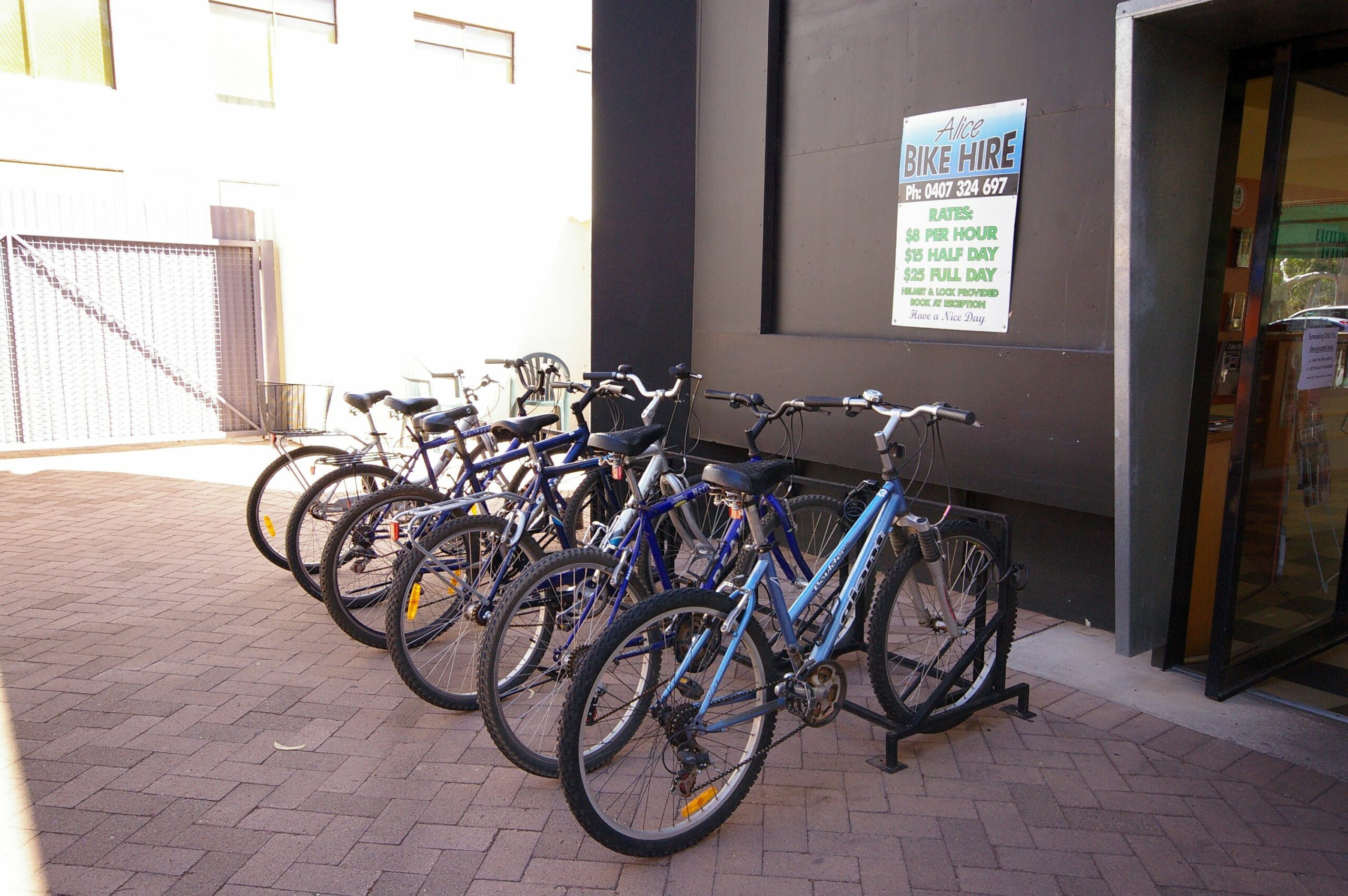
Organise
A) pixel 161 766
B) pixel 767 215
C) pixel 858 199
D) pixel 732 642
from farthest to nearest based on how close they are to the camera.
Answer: pixel 767 215
pixel 858 199
pixel 161 766
pixel 732 642

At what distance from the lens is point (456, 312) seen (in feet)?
37.1

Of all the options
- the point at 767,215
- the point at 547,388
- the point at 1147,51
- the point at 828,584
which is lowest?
the point at 828,584

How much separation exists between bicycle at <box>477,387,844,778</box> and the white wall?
24.6 ft

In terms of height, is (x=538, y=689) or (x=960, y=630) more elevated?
(x=960, y=630)

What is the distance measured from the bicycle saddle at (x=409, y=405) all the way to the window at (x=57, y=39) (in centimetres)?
1333

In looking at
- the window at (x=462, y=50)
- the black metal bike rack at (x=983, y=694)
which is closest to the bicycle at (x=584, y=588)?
the black metal bike rack at (x=983, y=694)

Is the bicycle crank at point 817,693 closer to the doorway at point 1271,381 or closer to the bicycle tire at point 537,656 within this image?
the bicycle tire at point 537,656

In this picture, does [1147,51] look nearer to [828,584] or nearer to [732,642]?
[828,584]

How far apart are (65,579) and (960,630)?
4987mm

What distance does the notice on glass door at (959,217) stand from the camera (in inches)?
187

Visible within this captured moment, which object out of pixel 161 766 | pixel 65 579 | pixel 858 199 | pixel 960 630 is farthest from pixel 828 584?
pixel 65 579

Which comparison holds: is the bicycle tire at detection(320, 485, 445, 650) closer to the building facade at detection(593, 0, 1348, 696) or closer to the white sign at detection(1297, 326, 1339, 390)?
the building facade at detection(593, 0, 1348, 696)

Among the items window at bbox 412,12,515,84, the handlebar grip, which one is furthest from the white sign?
window at bbox 412,12,515,84

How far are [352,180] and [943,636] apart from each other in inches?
353
